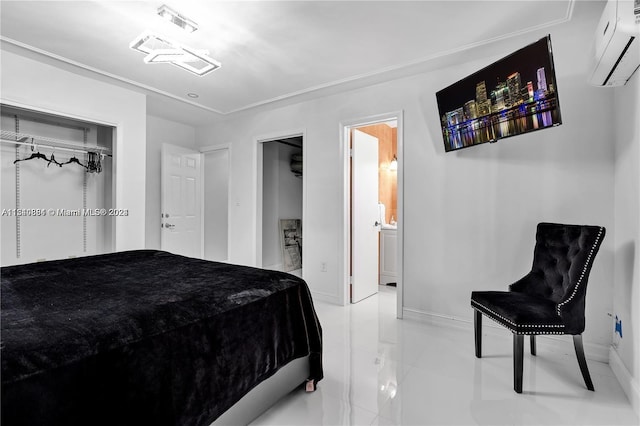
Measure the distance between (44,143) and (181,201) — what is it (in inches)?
71.0

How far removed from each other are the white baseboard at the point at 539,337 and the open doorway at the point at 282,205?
2741 millimetres

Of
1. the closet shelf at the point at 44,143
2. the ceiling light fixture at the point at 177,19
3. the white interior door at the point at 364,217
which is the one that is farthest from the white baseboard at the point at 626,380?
the closet shelf at the point at 44,143

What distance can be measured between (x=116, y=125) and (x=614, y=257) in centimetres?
482

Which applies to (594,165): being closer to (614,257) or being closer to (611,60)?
(614,257)

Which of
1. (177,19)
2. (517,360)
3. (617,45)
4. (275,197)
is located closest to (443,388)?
(517,360)

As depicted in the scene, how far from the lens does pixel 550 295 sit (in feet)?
7.74

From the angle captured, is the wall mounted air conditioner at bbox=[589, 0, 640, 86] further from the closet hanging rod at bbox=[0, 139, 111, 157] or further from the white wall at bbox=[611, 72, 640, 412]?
the closet hanging rod at bbox=[0, 139, 111, 157]

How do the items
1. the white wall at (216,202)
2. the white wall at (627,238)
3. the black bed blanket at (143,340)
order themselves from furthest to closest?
the white wall at (216,202), the white wall at (627,238), the black bed blanket at (143,340)

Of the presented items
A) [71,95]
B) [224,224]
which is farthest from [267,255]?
[71,95]

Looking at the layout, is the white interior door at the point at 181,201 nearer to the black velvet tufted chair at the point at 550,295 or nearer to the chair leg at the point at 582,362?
the black velvet tufted chair at the point at 550,295

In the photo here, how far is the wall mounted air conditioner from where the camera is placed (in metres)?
1.59

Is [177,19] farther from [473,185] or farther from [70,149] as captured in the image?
[473,185]

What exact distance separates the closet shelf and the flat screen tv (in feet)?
12.7

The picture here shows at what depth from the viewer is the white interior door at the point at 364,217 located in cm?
395
